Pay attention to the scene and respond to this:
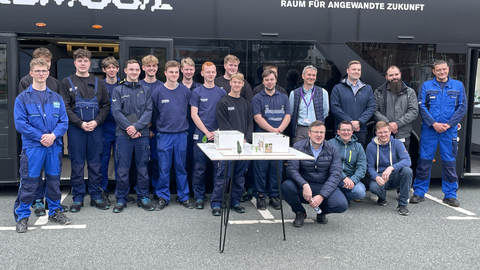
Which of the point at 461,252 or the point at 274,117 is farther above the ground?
the point at 274,117

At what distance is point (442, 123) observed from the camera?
5.32 metres

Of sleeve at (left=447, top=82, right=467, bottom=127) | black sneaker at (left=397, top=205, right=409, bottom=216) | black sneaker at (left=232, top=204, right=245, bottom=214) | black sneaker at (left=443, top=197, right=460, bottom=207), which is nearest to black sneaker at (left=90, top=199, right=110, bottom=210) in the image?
black sneaker at (left=232, top=204, right=245, bottom=214)

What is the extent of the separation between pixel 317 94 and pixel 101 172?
9.48 feet

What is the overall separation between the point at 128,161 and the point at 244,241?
179 cm

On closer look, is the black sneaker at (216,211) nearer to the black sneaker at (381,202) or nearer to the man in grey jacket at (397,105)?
A: the black sneaker at (381,202)

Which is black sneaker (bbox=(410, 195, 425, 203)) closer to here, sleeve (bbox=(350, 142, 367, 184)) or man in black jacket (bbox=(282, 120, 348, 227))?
sleeve (bbox=(350, 142, 367, 184))

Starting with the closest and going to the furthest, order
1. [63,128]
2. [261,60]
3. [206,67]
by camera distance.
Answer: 1. [63,128]
2. [206,67]
3. [261,60]

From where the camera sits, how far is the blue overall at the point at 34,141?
160 inches

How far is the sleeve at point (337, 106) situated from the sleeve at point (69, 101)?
3.12m

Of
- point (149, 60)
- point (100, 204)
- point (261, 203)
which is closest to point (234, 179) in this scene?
point (261, 203)

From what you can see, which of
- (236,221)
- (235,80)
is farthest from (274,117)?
(236,221)

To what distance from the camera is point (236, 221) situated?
176 inches

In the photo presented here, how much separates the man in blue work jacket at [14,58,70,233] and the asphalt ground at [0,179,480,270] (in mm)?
348

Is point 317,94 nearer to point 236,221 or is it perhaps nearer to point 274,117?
point 274,117
